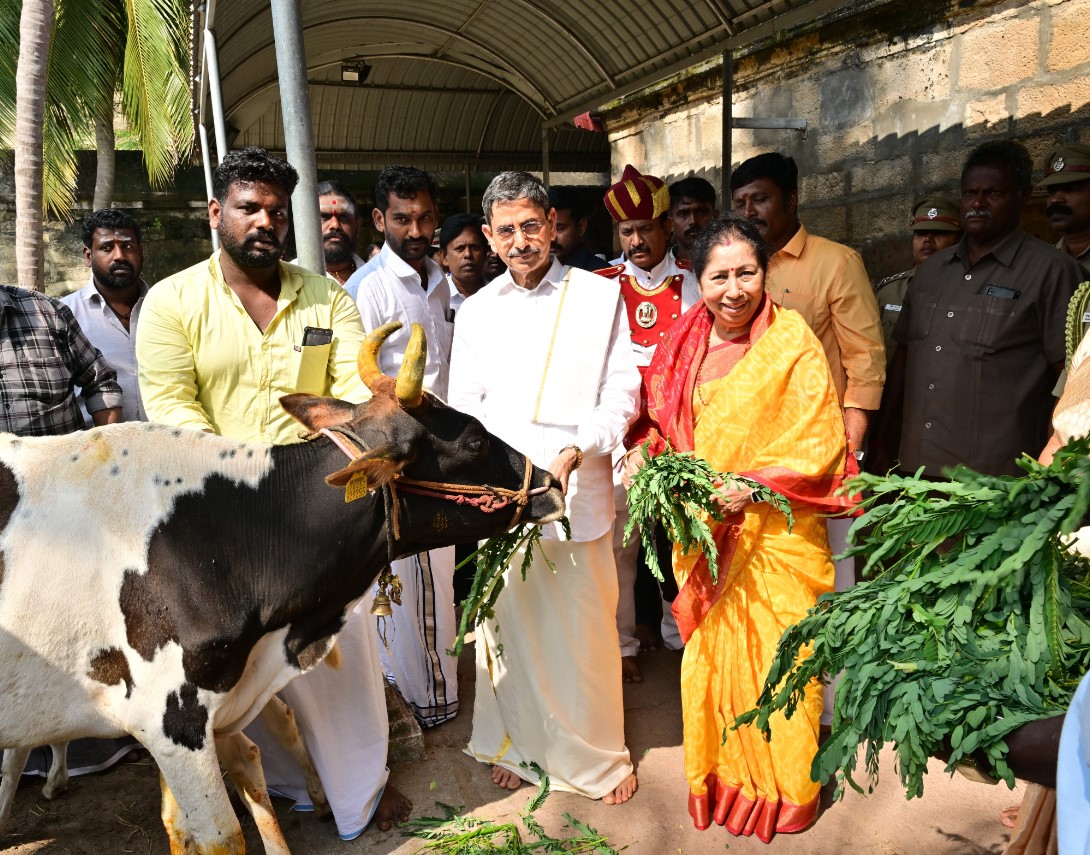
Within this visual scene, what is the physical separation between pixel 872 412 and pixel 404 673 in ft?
9.19

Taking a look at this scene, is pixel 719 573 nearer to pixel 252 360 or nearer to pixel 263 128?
pixel 252 360

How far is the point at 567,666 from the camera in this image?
3777 millimetres

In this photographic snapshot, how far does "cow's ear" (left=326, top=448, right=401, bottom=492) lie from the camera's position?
2605 mm

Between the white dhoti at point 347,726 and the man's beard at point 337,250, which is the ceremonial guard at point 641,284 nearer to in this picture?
the white dhoti at point 347,726

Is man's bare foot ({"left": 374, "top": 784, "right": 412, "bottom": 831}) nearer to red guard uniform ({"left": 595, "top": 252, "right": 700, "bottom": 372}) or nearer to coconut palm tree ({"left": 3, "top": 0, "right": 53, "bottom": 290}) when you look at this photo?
red guard uniform ({"left": 595, "top": 252, "right": 700, "bottom": 372})

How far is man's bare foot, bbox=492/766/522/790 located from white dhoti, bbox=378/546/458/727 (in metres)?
0.65

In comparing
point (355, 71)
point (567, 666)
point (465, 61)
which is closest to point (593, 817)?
point (567, 666)

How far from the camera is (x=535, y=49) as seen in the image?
7180 mm

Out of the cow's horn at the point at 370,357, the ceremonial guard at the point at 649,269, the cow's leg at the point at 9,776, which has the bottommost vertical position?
the cow's leg at the point at 9,776

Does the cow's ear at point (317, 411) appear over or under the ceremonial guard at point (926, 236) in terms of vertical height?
under

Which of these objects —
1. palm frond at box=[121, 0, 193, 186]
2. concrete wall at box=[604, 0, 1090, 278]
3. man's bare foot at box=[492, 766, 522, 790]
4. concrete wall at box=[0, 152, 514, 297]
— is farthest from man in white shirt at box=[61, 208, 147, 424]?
palm frond at box=[121, 0, 193, 186]

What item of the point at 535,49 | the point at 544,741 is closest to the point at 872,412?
the point at 544,741

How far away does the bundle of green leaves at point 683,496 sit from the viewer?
3.27m

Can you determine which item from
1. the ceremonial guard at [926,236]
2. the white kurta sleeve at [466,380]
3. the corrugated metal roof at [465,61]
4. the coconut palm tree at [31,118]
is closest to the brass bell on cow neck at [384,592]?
the white kurta sleeve at [466,380]
